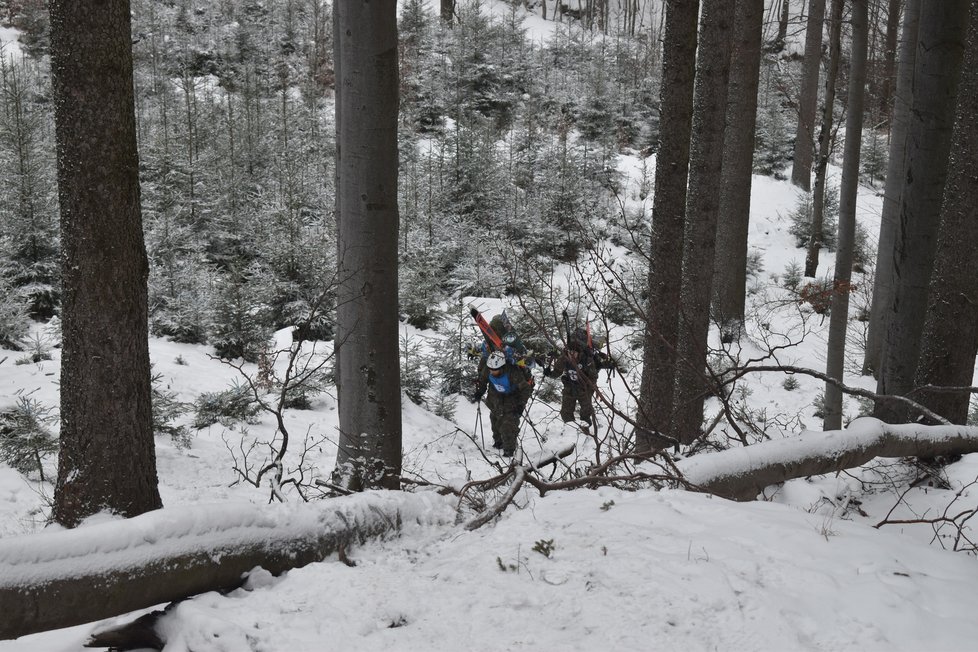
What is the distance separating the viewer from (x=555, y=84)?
72.7 feet

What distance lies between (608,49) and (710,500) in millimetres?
25655

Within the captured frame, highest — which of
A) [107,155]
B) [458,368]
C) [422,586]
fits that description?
[107,155]

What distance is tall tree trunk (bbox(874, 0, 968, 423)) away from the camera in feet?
12.6

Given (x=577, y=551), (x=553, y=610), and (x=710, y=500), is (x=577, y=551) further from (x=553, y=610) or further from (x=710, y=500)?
(x=710, y=500)

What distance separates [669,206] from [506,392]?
3415mm

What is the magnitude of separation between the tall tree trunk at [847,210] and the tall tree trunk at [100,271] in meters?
7.51

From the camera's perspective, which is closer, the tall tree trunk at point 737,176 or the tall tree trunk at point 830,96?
the tall tree trunk at point 830,96

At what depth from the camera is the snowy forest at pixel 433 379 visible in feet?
7.70

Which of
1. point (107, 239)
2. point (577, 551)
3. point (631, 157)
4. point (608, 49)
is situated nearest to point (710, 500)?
point (577, 551)

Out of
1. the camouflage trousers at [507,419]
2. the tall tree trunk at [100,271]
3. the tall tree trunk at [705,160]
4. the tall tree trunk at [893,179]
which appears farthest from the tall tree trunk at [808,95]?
the tall tree trunk at [100,271]

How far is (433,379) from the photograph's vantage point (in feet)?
34.4

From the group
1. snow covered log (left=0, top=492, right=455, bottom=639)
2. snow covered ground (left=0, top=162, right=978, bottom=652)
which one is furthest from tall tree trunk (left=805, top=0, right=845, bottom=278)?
snow covered log (left=0, top=492, right=455, bottom=639)

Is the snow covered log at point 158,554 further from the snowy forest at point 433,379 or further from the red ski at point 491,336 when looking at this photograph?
the red ski at point 491,336

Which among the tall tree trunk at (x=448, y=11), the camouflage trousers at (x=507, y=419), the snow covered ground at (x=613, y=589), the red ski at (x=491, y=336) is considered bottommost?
the camouflage trousers at (x=507, y=419)
